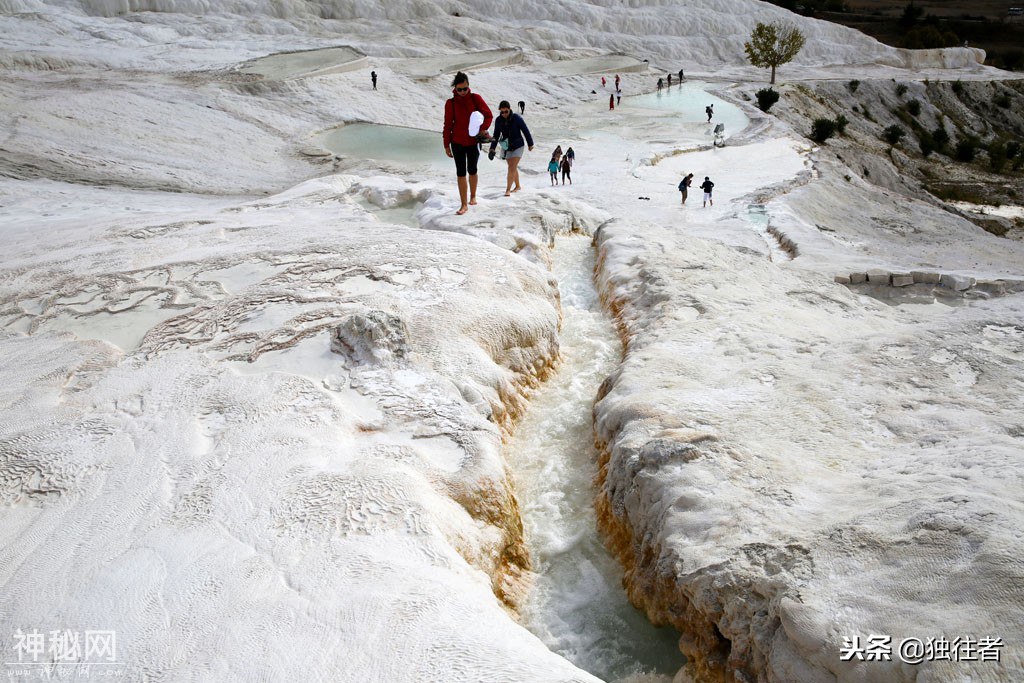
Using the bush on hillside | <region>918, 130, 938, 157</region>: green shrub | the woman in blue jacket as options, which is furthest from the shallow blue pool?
the woman in blue jacket

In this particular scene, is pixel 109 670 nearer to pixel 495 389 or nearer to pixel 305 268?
pixel 495 389

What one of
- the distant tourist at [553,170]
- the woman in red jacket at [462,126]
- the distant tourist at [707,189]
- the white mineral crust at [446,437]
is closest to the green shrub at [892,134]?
the distant tourist at [707,189]

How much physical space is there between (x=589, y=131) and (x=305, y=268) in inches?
755

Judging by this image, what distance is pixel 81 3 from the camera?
29.7m

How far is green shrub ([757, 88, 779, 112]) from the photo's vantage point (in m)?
29.8

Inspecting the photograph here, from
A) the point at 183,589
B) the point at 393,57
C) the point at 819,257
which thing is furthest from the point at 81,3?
the point at 183,589

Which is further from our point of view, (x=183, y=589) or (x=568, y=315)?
(x=568, y=315)

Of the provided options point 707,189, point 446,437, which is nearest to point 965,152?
point 707,189

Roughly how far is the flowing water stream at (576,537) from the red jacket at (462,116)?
3.15 m

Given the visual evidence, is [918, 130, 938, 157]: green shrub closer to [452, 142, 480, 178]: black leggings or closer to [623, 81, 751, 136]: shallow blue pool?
[623, 81, 751, 136]: shallow blue pool

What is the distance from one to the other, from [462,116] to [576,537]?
592cm

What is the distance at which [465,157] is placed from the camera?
955cm

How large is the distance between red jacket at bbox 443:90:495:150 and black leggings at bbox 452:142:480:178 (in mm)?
101

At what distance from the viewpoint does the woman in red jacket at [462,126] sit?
8.63 m
